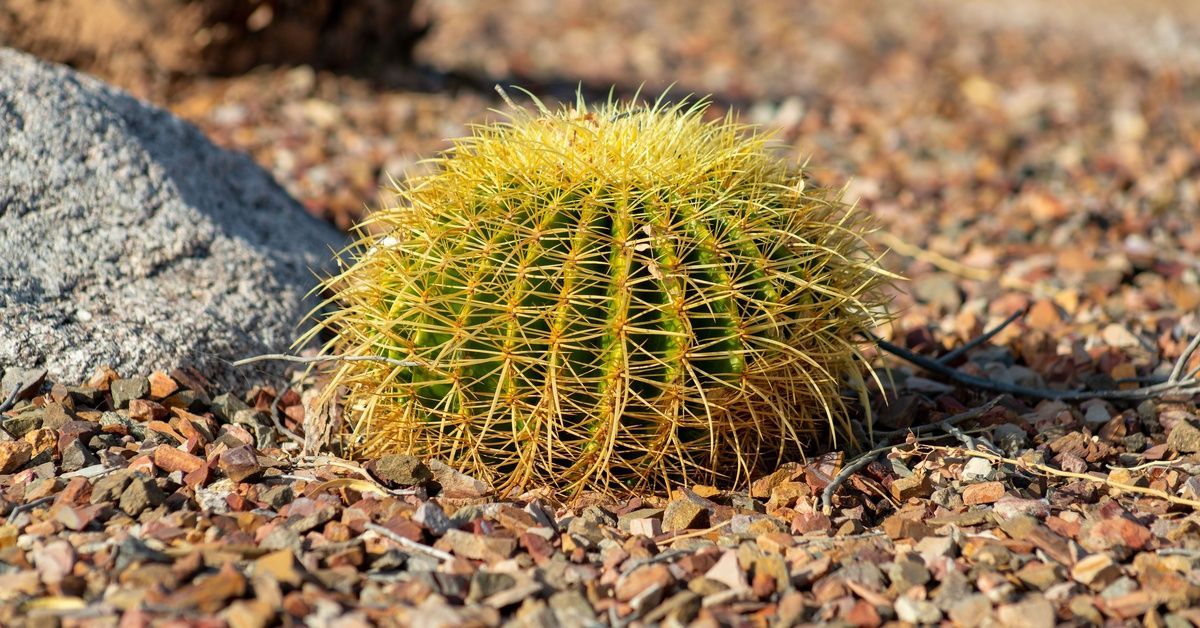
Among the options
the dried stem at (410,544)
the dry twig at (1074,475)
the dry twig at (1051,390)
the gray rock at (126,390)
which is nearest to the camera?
Answer: the dried stem at (410,544)

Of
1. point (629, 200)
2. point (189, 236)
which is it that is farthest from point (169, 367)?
point (629, 200)

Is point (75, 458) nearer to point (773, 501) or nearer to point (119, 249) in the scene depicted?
point (119, 249)

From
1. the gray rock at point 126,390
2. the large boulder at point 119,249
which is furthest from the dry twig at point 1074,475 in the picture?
the gray rock at point 126,390

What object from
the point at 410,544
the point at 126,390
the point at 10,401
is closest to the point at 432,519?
the point at 410,544

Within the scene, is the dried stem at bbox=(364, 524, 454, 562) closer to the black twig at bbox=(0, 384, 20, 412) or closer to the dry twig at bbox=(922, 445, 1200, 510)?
the black twig at bbox=(0, 384, 20, 412)

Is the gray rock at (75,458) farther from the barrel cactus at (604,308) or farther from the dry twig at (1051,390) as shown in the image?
the dry twig at (1051,390)

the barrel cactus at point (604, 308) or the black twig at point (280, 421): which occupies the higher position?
the barrel cactus at point (604, 308)
